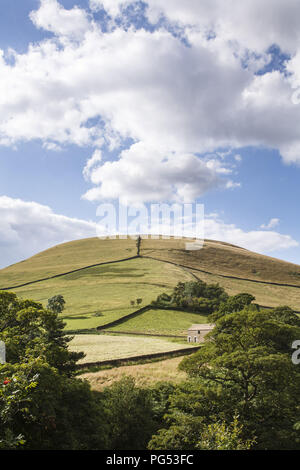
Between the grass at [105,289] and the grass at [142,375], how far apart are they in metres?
37.4

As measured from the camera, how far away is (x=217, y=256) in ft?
595

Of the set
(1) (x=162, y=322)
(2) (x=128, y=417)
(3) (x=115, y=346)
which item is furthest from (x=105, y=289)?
(2) (x=128, y=417)

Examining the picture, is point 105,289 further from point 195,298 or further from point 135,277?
point 195,298

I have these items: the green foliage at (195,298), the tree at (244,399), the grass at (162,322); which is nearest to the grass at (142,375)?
the tree at (244,399)

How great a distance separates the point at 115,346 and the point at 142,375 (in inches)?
732

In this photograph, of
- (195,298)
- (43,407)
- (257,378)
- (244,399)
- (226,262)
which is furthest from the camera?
(226,262)

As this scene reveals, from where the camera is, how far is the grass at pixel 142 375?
42.5 m

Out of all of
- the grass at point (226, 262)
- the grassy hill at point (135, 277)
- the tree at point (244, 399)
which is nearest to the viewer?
the tree at point (244, 399)

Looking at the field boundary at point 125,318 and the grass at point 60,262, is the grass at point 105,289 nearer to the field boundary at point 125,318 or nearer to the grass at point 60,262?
the field boundary at point 125,318

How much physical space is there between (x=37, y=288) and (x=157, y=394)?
110240 millimetres

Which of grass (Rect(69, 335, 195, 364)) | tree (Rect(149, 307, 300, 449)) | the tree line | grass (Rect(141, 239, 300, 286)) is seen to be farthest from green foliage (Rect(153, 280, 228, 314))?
tree (Rect(149, 307, 300, 449))

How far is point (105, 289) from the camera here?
126812 mm
